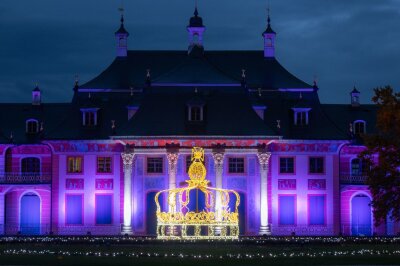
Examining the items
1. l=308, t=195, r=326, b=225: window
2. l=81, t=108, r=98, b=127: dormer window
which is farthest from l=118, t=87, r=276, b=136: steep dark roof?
l=308, t=195, r=326, b=225: window

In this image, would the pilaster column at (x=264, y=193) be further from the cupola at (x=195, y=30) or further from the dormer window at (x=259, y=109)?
the cupola at (x=195, y=30)

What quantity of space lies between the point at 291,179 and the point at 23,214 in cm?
2043

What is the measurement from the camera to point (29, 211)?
81.5 m

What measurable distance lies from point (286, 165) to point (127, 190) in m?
12.0

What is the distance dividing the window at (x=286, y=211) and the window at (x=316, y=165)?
2.68 metres

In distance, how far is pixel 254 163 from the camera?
7881 centimetres

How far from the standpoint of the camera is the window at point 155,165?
259 ft

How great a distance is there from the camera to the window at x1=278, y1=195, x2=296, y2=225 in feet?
260

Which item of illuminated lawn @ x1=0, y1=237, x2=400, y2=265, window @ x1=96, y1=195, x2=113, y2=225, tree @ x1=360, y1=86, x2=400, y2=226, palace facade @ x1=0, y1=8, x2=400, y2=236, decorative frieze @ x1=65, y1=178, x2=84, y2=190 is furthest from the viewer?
decorative frieze @ x1=65, y1=178, x2=84, y2=190

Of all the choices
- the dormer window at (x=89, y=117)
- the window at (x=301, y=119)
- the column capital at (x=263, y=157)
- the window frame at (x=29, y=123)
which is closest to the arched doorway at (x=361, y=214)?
the window at (x=301, y=119)

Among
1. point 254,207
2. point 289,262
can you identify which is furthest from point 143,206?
point 289,262

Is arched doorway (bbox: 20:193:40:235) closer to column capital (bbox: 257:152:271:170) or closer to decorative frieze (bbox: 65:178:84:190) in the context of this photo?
decorative frieze (bbox: 65:178:84:190)

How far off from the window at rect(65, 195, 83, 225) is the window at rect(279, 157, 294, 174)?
1499cm

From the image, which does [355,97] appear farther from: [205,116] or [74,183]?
[74,183]
